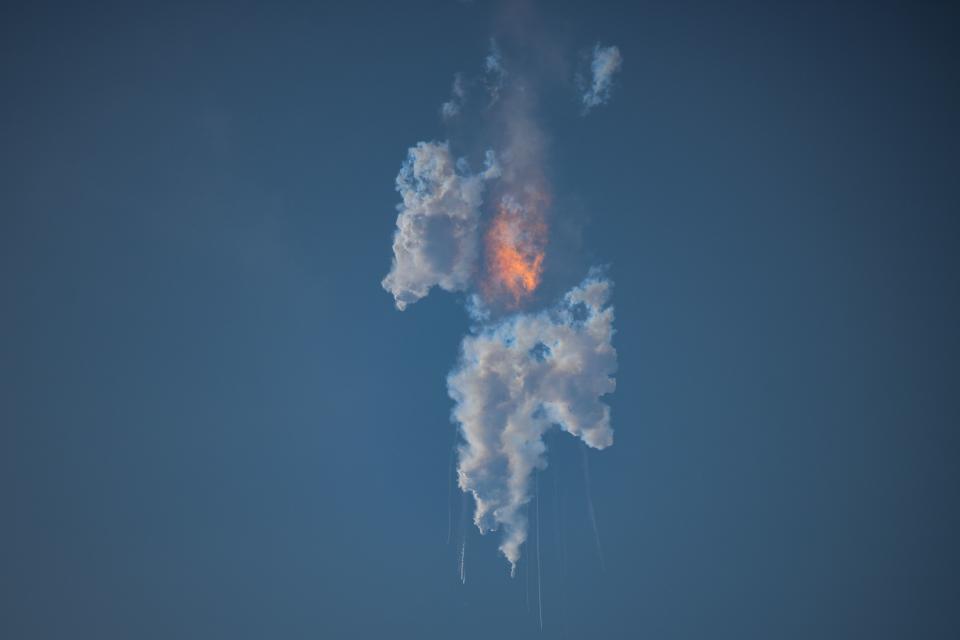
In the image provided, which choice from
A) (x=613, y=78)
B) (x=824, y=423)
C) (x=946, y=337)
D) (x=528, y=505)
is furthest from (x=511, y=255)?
(x=946, y=337)

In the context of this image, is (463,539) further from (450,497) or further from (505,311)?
(505,311)

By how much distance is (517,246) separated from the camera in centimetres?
1747

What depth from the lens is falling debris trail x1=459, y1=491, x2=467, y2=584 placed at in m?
22.4

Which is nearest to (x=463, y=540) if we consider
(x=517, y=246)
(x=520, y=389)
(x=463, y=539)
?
(x=463, y=539)

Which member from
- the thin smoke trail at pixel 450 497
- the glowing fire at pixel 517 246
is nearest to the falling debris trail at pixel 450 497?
the thin smoke trail at pixel 450 497

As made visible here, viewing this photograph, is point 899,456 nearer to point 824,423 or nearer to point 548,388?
point 824,423

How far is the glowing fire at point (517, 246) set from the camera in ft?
56.4

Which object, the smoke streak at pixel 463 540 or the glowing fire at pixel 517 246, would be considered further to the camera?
the smoke streak at pixel 463 540

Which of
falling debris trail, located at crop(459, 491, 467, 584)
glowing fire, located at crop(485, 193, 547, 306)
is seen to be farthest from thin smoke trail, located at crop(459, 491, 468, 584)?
glowing fire, located at crop(485, 193, 547, 306)

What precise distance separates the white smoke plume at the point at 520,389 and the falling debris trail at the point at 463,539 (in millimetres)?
1592

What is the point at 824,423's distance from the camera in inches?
1139

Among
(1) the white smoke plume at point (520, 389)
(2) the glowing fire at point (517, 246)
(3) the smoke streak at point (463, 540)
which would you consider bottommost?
(3) the smoke streak at point (463, 540)

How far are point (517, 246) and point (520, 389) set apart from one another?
6.79 metres

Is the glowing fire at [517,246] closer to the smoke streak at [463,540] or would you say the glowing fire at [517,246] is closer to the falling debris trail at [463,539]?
the falling debris trail at [463,539]
